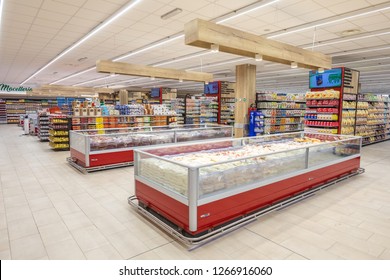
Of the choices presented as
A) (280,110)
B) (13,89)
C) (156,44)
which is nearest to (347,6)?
(156,44)

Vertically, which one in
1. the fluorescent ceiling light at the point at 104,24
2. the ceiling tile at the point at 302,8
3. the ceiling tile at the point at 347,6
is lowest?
the ceiling tile at the point at 347,6

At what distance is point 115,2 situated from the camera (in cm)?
554

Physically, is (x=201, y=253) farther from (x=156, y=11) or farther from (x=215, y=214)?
(x=156, y=11)

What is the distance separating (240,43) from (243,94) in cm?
764

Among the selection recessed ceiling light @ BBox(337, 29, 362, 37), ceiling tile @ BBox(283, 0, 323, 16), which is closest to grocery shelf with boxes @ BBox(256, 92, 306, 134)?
recessed ceiling light @ BBox(337, 29, 362, 37)

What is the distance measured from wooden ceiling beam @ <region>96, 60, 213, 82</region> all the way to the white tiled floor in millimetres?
3417

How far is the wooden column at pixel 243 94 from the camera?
39.2 feet

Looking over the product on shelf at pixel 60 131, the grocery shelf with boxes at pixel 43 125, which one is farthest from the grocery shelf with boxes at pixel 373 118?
the grocery shelf with boxes at pixel 43 125

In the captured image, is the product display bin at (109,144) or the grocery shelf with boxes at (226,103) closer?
the product display bin at (109,144)

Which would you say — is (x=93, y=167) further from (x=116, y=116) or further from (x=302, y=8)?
(x=302, y=8)

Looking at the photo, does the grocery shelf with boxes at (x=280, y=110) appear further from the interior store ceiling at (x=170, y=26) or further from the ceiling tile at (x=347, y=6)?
the ceiling tile at (x=347, y=6)

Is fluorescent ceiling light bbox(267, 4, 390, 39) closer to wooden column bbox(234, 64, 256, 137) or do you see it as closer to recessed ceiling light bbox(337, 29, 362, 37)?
recessed ceiling light bbox(337, 29, 362, 37)

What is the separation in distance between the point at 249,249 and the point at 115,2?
5536 mm

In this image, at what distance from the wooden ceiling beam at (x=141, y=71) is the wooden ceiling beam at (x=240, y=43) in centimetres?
404
